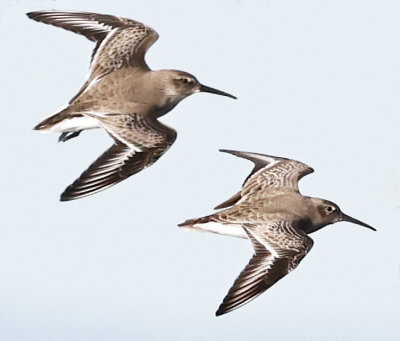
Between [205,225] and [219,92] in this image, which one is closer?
[205,225]

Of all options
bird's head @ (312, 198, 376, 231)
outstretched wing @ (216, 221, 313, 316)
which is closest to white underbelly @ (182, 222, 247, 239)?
outstretched wing @ (216, 221, 313, 316)

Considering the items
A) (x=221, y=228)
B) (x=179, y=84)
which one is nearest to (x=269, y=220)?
(x=221, y=228)

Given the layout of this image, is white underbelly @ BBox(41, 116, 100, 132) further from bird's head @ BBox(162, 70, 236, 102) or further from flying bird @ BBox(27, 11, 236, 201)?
bird's head @ BBox(162, 70, 236, 102)

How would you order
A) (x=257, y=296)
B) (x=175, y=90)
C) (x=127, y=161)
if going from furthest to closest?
(x=175, y=90)
(x=127, y=161)
(x=257, y=296)

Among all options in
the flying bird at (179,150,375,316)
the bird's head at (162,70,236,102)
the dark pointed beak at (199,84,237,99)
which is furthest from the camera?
the dark pointed beak at (199,84,237,99)

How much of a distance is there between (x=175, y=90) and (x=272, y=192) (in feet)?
7.88

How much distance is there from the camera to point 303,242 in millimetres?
21562

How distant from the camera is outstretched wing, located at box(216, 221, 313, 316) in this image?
2048 cm

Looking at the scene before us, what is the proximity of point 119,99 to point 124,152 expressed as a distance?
1.29 metres

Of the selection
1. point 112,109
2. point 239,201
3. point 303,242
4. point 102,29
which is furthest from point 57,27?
point 303,242

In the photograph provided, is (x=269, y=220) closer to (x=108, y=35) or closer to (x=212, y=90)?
(x=212, y=90)

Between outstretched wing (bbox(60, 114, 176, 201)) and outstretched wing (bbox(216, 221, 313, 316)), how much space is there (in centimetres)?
192

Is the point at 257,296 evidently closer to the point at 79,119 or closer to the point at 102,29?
the point at 79,119

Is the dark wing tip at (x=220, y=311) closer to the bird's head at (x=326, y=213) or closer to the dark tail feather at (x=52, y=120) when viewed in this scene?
the bird's head at (x=326, y=213)
